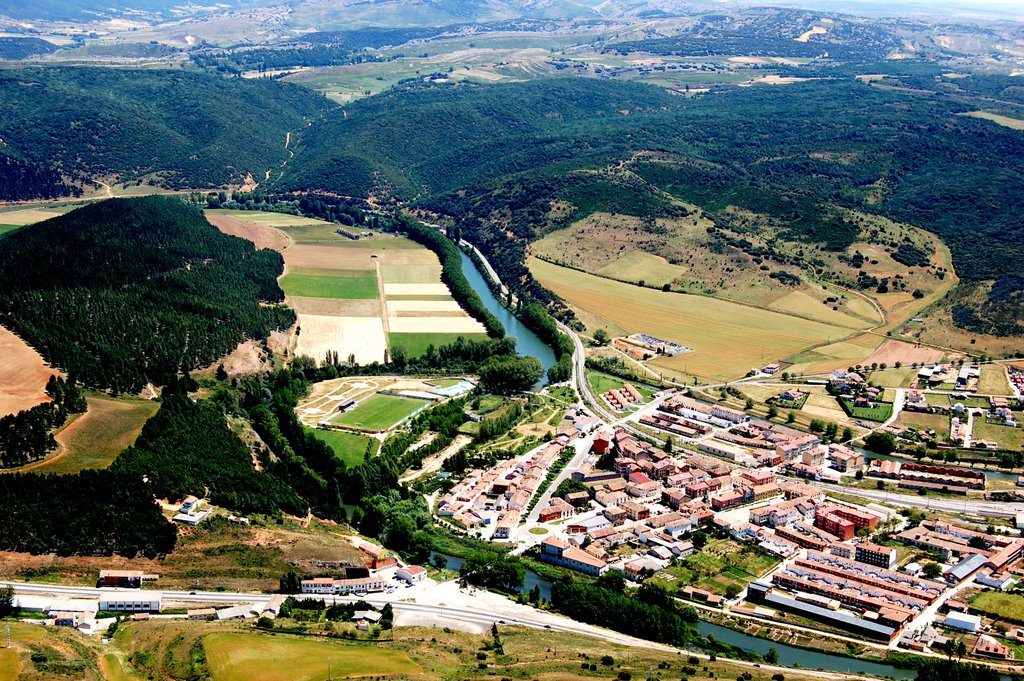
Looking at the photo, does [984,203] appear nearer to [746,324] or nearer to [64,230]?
[746,324]

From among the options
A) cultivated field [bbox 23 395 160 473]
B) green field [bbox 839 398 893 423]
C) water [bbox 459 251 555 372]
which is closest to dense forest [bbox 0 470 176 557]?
cultivated field [bbox 23 395 160 473]

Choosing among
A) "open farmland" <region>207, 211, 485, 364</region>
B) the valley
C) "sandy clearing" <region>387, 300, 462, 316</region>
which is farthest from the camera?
"sandy clearing" <region>387, 300, 462, 316</region>

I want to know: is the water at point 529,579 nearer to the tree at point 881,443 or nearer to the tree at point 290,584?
the tree at point 290,584

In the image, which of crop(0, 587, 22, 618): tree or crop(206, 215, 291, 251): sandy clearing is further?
crop(206, 215, 291, 251): sandy clearing

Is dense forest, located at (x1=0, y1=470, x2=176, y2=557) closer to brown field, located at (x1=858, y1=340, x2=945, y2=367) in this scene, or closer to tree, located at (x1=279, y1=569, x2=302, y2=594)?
tree, located at (x1=279, y1=569, x2=302, y2=594)

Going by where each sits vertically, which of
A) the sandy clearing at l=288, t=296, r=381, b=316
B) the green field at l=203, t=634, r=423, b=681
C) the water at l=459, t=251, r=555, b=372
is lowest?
the water at l=459, t=251, r=555, b=372

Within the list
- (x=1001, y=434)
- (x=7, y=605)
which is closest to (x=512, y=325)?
(x=1001, y=434)

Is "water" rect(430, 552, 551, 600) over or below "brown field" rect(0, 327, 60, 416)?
below
